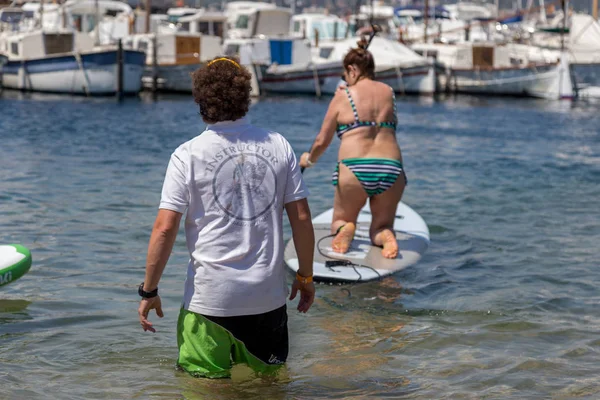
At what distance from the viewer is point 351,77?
22.1ft

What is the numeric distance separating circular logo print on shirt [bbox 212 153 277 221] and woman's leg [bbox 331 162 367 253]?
325cm

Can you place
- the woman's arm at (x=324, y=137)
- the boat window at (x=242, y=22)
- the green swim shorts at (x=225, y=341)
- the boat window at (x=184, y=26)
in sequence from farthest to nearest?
1. the boat window at (x=184, y=26)
2. the boat window at (x=242, y=22)
3. the woman's arm at (x=324, y=137)
4. the green swim shorts at (x=225, y=341)

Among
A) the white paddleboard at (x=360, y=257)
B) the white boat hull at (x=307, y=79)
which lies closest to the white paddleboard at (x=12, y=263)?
the white paddleboard at (x=360, y=257)

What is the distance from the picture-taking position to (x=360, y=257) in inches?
281

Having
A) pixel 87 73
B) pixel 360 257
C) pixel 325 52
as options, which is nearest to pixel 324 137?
pixel 360 257

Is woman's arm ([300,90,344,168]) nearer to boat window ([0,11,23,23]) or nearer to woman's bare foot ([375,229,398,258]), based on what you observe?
woman's bare foot ([375,229,398,258])

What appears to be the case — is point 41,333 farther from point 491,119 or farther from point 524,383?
point 491,119

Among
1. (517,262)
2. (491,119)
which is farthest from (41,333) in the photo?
(491,119)

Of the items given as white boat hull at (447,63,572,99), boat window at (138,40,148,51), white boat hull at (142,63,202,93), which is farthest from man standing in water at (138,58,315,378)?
white boat hull at (447,63,572,99)

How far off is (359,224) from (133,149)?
387 inches

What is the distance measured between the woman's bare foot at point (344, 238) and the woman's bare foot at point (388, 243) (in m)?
0.25

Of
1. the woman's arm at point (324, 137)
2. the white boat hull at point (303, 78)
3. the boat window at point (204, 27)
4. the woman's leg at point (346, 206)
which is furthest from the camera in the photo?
the boat window at point (204, 27)

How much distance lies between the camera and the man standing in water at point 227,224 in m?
3.66

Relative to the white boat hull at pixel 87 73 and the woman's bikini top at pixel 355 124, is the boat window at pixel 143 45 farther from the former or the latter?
the woman's bikini top at pixel 355 124
